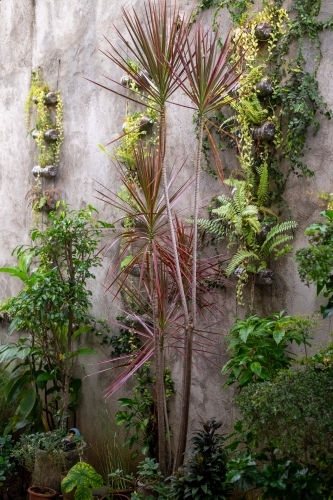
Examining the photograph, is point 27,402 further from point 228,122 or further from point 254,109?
point 254,109

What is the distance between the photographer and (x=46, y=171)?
658 centimetres

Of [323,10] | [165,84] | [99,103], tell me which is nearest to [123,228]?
[99,103]

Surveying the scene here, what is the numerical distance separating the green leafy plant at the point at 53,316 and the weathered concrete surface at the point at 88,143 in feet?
1.01

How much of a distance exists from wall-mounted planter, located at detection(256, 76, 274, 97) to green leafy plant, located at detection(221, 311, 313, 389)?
60.7 inches

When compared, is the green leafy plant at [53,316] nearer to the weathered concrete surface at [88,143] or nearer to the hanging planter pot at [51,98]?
the weathered concrete surface at [88,143]

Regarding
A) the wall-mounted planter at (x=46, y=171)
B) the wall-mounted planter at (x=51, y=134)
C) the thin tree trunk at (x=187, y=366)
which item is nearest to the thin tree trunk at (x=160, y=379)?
the thin tree trunk at (x=187, y=366)

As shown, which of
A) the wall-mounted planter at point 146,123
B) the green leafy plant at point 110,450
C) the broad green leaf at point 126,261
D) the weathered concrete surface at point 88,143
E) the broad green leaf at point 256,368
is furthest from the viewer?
the wall-mounted planter at point 146,123

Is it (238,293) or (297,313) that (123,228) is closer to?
(238,293)

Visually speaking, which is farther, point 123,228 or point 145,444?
point 123,228

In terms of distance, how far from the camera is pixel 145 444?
Result: 5.04m

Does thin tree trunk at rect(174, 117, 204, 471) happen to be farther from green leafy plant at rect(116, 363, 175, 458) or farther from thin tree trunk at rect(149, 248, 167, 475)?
green leafy plant at rect(116, 363, 175, 458)

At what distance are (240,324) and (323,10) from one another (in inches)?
83.1

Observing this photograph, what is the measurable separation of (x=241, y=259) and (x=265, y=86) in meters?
1.18

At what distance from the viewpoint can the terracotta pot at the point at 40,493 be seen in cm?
494
